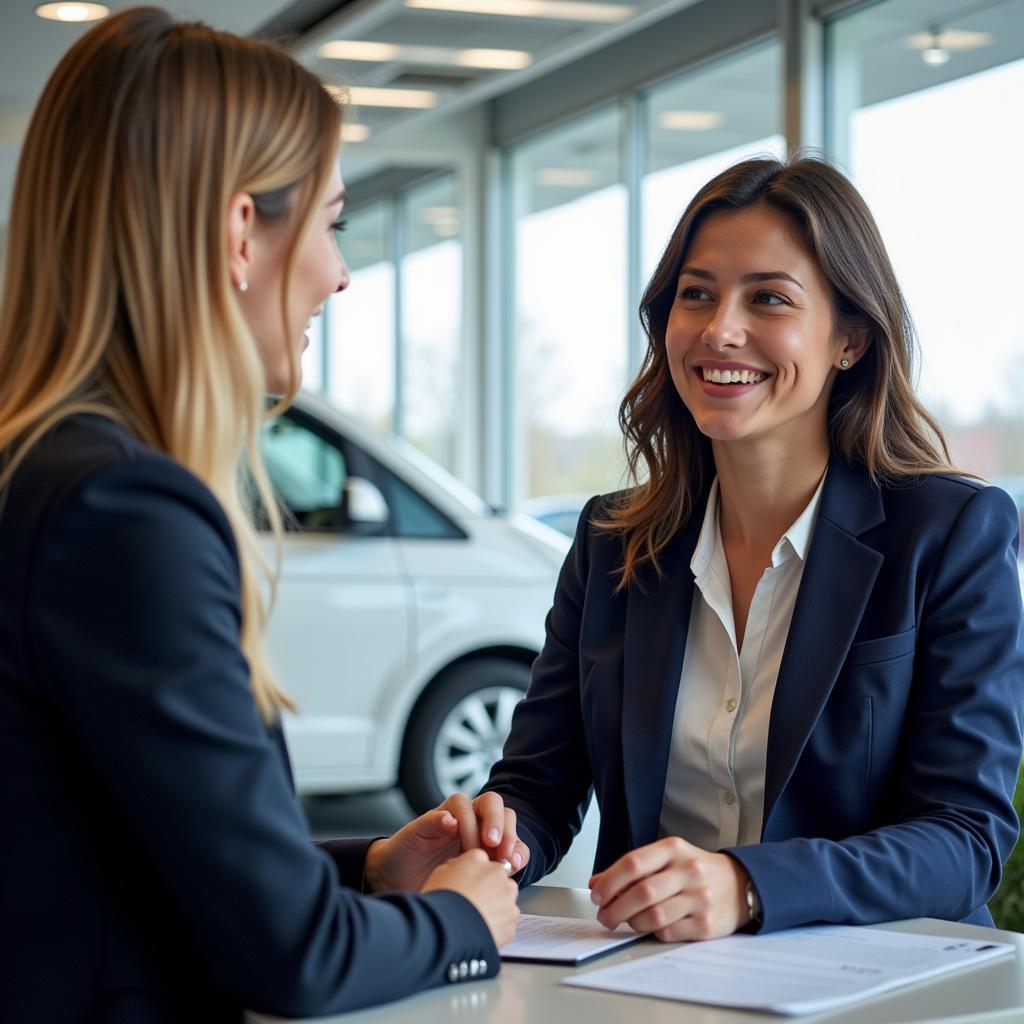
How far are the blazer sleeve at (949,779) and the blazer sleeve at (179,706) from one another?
59 cm

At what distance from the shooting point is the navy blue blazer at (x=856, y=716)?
68.8 inches

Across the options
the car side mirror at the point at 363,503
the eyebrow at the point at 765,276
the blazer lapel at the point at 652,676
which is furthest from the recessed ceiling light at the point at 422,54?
the blazer lapel at the point at 652,676

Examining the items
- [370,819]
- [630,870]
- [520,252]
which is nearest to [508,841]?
[630,870]

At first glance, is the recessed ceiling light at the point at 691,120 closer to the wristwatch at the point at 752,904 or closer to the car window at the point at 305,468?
the car window at the point at 305,468

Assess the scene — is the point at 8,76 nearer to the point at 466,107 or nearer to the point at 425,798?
the point at 466,107

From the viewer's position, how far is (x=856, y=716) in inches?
74.9

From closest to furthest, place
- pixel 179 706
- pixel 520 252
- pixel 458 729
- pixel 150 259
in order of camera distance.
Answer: pixel 179 706 → pixel 150 259 → pixel 458 729 → pixel 520 252

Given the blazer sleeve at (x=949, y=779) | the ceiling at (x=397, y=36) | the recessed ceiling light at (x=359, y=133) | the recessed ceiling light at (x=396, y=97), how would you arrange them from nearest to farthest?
1. the blazer sleeve at (x=949, y=779)
2. the ceiling at (x=397, y=36)
3. the recessed ceiling light at (x=396, y=97)
4. the recessed ceiling light at (x=359, y=133)

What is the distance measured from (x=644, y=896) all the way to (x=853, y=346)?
1.00 meters

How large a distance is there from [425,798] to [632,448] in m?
3.34

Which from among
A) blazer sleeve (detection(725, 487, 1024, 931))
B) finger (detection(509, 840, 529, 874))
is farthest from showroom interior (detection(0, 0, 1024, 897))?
finger (detection(509, 840, 529, 874))

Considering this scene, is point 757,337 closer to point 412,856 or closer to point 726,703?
point 726,703

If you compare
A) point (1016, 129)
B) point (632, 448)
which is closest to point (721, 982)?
point (632, 448)

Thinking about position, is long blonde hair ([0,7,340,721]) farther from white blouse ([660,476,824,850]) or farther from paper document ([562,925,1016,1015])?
white blouse ([660,476,824,850])
